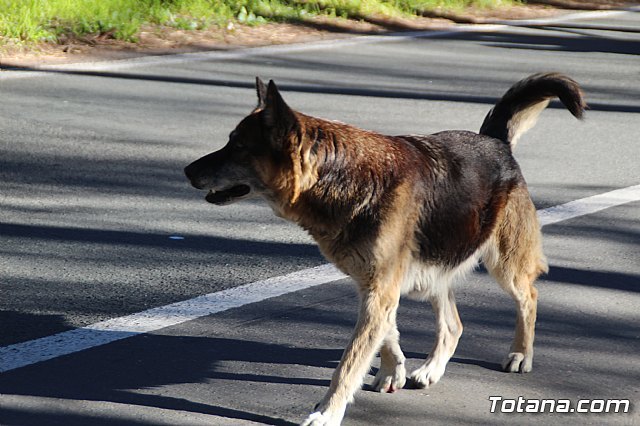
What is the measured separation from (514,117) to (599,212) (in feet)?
9.73

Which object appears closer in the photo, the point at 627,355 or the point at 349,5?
the point at 627,355

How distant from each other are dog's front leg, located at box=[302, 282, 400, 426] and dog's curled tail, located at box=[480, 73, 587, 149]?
4.27ft

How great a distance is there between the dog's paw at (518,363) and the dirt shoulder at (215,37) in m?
9.38

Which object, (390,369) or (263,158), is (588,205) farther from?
(263,158)

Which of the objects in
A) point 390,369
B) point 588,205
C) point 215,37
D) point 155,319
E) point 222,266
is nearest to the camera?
point 390,369

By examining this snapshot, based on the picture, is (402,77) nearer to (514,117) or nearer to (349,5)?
(349,5)

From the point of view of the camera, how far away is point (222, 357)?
17.0 feet

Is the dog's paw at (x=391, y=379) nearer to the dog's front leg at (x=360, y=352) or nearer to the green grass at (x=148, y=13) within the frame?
the dog's front leg at (x=360, y=352)

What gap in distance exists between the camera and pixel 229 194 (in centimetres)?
464

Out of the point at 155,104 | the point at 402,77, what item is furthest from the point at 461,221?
the point at 402,77

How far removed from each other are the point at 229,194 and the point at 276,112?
524 millimetres

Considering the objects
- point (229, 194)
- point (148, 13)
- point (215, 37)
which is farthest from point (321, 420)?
point (148, 13)

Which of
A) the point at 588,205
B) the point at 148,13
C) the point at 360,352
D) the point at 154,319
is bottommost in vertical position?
the point at 154,319

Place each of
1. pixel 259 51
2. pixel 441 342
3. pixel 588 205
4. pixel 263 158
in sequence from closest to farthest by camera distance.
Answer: pixel 263 158 < pixel 441 342 < pixel 588 205 < pixel 259 51
